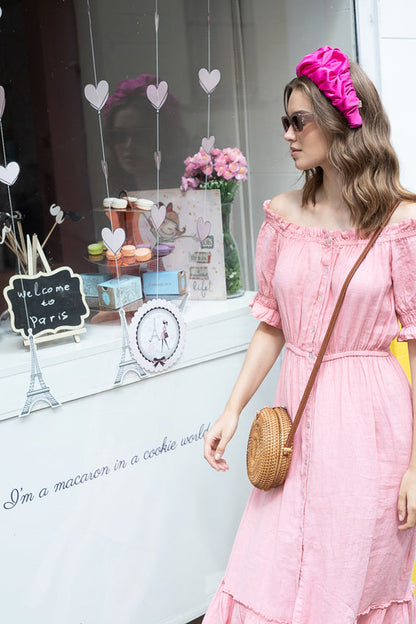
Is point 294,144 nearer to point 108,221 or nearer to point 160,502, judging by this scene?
point 108,221

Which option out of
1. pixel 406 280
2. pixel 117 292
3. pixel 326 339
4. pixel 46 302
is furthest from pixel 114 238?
pixel 406 280

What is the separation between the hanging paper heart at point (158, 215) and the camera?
2.25 meters

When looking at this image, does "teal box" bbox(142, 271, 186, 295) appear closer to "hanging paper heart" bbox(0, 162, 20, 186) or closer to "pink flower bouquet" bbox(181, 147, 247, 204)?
"pink flower bouquet" bbox(181, 147, 247, 204)

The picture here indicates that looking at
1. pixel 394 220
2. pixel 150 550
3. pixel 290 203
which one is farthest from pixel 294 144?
pixel 150 550

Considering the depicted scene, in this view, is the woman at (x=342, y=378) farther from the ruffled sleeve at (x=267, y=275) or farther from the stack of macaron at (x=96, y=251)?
the stack of macaron at (x=96, y=251)

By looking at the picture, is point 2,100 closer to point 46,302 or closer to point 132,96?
point 132,96

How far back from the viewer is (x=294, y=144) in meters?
1.67

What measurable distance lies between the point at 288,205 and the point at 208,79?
769 mm

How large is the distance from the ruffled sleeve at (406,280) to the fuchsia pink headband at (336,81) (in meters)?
0.30

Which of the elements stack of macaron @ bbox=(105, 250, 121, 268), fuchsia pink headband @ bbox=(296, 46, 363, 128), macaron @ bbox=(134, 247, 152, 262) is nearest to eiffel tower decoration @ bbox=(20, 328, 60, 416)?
stack of macaron @ bbox=(105, 250, 121, 268)

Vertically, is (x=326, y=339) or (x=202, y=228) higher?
(x=202, y=228)

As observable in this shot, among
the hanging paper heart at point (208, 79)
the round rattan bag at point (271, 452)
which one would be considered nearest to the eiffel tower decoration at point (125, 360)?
the round rattan bag at point (271, 452)

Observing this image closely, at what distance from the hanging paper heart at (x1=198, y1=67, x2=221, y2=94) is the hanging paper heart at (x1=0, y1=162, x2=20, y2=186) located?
2.43 ft

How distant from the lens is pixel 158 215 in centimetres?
227
